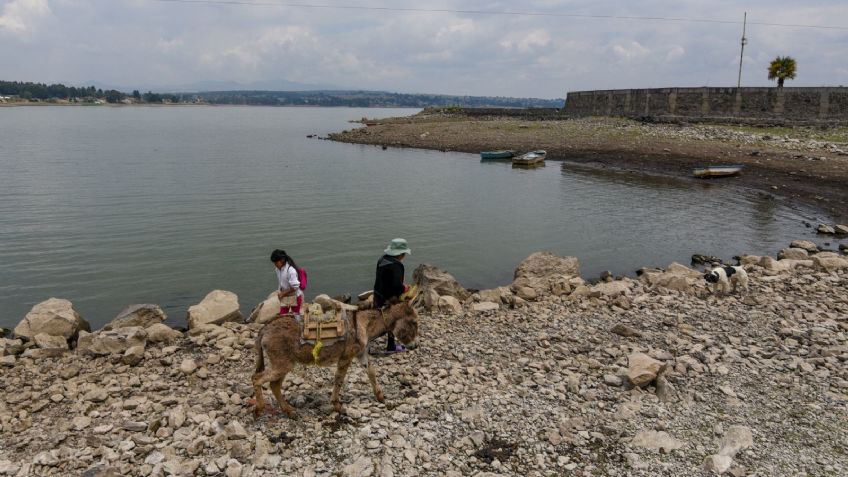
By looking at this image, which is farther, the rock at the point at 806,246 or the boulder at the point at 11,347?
the rock at the point at 806,246

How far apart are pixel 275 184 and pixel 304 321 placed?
30732mm

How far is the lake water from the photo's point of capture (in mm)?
18297

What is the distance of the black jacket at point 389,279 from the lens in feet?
32.9

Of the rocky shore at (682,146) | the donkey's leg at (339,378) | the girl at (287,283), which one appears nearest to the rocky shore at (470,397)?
the donkey's leg at (339,378)

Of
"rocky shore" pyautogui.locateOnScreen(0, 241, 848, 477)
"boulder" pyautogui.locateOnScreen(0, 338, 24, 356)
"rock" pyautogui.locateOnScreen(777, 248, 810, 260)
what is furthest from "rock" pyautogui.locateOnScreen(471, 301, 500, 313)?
"rock" pyautogui.locateOnScreen(777, 248, 810, 260)

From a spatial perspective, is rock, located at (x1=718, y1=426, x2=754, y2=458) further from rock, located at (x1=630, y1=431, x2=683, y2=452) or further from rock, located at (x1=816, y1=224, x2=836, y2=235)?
rock, located at (x1=816, y1=224, x2=836, y2=235)

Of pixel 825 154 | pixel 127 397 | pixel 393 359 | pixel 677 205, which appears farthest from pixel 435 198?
pixel 825 154

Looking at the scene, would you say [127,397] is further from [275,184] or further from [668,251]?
[275,184]

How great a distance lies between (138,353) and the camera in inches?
417

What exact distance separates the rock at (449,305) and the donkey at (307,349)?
4.75m

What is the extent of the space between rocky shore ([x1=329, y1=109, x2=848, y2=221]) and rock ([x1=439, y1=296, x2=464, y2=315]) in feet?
81.4

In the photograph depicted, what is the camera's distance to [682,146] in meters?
50.2

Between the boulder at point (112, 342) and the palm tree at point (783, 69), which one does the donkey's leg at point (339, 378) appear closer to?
the boulder at point (112, 342)

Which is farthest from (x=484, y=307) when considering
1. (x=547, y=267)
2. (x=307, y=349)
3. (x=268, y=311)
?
(x=307, y=349)
